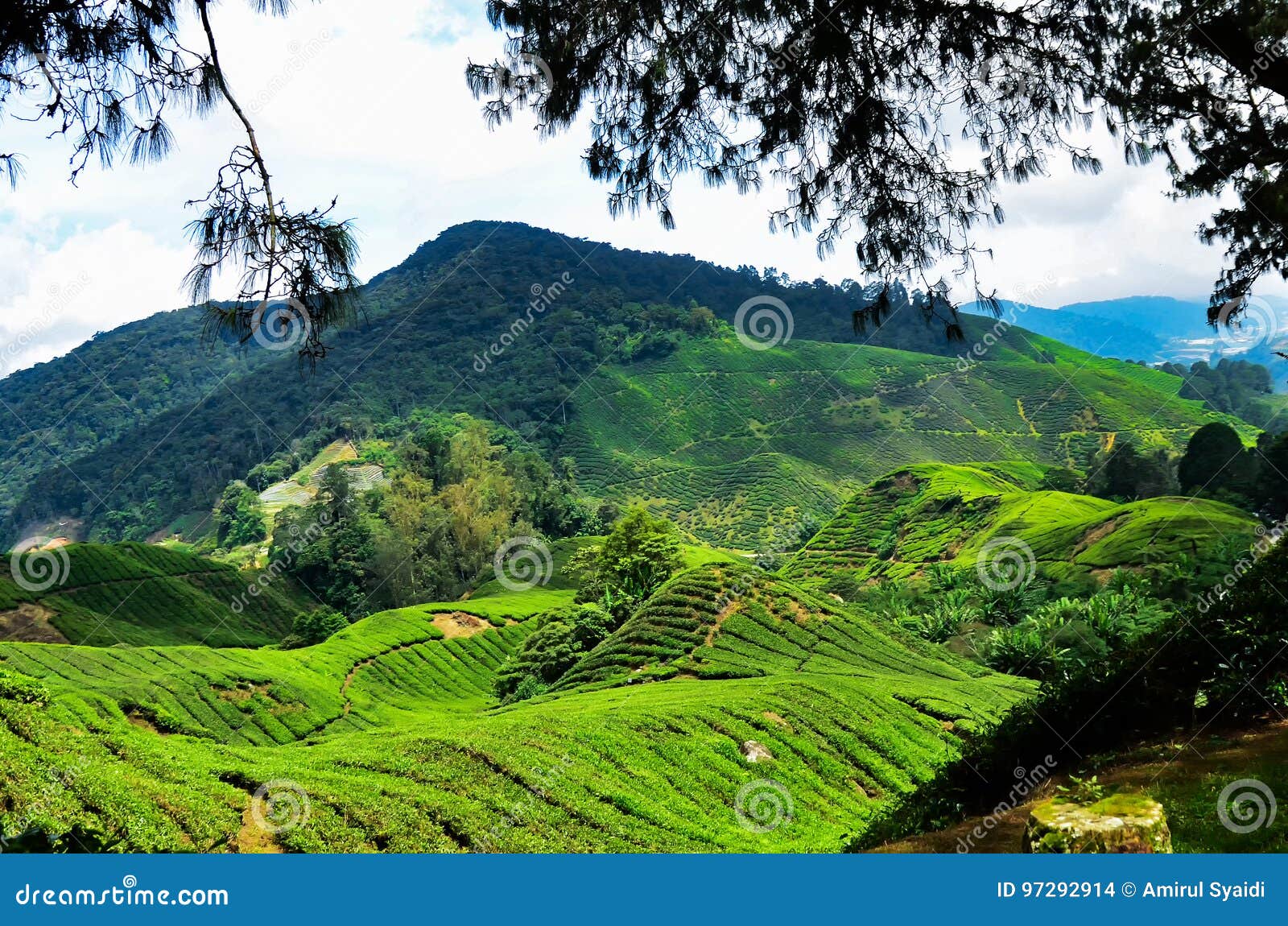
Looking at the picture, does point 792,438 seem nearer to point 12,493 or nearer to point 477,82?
point 12,493

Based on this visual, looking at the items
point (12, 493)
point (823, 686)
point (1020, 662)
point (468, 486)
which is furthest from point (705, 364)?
point (823, 686)

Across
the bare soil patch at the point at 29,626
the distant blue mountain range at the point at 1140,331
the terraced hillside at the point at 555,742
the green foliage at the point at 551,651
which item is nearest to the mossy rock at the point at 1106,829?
the terraced hillside at the point at 555,742

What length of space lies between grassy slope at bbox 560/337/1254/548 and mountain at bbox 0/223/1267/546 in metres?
0.24

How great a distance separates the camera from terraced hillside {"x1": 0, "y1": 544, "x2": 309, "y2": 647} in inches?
1523

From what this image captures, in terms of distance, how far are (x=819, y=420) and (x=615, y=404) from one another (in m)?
22.2

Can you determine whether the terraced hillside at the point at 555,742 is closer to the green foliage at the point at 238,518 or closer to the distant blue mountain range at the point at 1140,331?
the green foliage at the point at 238,518

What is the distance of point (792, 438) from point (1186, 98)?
83.8 m

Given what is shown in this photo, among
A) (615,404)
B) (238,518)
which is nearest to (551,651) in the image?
(238,518)

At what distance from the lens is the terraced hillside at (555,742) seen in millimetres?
7645

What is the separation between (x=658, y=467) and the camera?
8788 centimetres

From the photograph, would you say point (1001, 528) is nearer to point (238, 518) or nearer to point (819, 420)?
point (819, 420)

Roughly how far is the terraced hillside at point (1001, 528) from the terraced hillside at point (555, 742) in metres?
12.9

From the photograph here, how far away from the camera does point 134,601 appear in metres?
44.7

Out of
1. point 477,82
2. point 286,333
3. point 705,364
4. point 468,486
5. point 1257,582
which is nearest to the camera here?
point 286,333
